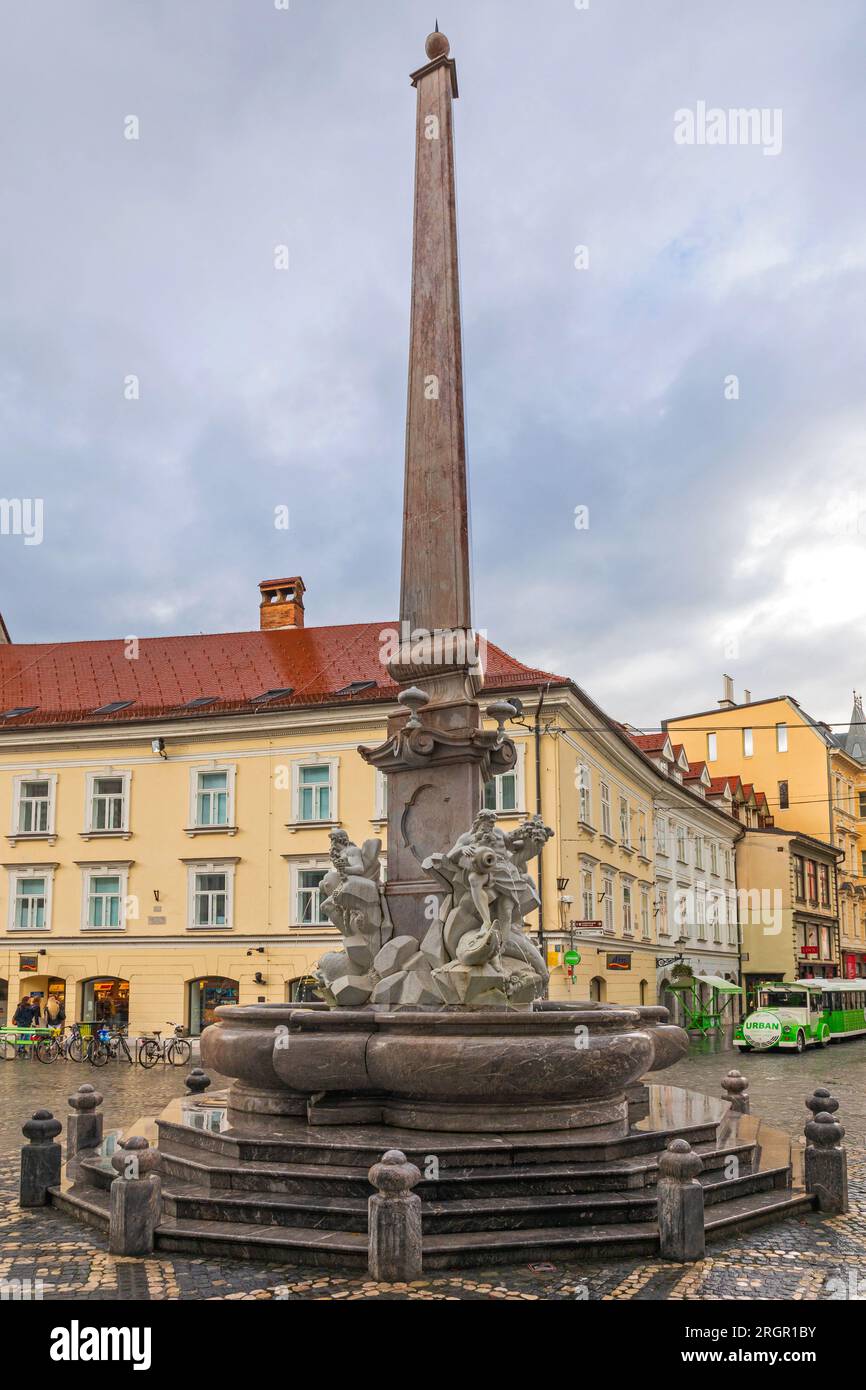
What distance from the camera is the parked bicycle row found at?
25.1m

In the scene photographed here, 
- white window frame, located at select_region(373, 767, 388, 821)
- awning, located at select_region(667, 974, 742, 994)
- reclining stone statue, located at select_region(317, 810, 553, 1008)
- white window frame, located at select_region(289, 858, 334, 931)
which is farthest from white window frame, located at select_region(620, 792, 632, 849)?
reclining stone statue, located at select_region(317, 810, 553, 1008)

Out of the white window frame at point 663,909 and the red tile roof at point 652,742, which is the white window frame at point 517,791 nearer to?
the white window frame at point 663,909

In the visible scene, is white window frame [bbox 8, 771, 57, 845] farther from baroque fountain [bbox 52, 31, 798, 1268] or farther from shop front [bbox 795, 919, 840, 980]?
shop front [bbox 795, 919, 840, 980]

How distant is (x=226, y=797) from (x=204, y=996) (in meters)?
4.78

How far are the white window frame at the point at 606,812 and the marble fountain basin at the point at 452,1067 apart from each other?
76.7ft

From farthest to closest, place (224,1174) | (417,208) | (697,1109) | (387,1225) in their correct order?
(417,208) < (697,1109) < (224,1174) < (387,1225)

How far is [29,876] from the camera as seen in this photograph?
3011 cm

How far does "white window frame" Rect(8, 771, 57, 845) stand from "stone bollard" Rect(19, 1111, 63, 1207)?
2195 centimetres

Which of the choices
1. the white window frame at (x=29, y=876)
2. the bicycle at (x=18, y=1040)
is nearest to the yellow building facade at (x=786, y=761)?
the white window frame at (x=29, y=876)

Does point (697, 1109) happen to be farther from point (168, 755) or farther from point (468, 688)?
point (168, 755)

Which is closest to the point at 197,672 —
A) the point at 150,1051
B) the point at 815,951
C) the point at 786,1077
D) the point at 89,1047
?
the point at 89,1047

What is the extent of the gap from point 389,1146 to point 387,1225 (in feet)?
4.64
